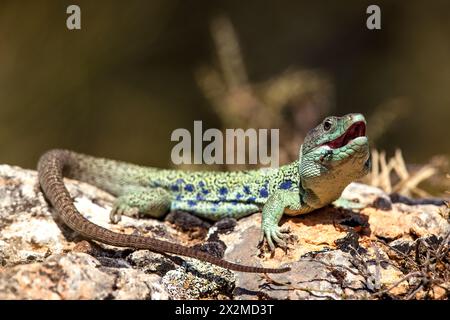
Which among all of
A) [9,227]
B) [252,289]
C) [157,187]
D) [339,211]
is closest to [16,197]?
[9,227]

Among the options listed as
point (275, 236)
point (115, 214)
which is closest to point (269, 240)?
point (275, 236)

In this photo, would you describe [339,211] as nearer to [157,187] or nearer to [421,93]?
[157,187]

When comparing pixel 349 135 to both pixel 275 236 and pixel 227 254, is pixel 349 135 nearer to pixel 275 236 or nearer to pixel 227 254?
pixel 275 236

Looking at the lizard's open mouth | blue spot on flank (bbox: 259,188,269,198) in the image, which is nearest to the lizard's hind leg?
blue spot on flank (bbox: 259,188,269,198)

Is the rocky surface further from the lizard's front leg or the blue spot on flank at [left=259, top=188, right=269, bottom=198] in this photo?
the blue spot on flank at [left=259, top=188, right=269, bottom=198]

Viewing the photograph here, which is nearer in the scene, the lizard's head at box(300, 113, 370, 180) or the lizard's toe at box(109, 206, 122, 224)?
the lizard's head at box(300, 113, 370, 180)

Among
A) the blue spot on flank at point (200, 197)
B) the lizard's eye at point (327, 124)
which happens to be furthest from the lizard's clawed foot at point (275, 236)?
the blue spot on flank at point (200, 197)
